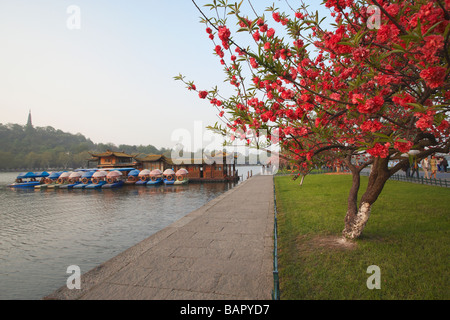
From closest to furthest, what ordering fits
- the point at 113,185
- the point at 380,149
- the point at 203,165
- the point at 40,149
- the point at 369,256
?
the point at 380,149
the point at 369,256
the point at 113,185
the point at 203,165
the point at 40,149

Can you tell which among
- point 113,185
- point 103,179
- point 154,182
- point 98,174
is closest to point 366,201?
point 154,182

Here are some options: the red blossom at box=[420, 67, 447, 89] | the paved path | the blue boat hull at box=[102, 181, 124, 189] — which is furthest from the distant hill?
the red blossom at box=[420, 67, 447, 89]

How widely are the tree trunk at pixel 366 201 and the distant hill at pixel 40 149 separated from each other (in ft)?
300

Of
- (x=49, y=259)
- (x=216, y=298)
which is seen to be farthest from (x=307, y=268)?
(x=49, y=259)

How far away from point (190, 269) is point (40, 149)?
149809 mm

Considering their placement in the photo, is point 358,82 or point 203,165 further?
point 203,165

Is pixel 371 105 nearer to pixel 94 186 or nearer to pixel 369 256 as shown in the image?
pixel 369 256

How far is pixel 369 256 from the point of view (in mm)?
5297

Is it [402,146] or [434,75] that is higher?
[434,75]

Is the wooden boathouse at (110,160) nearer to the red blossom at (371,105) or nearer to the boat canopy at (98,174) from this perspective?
the boat canopy at (98,174)

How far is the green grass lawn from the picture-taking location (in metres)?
4.03

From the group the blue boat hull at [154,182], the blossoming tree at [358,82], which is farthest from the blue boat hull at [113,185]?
the blossoming tree at [358,82]

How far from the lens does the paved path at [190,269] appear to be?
416 cm
